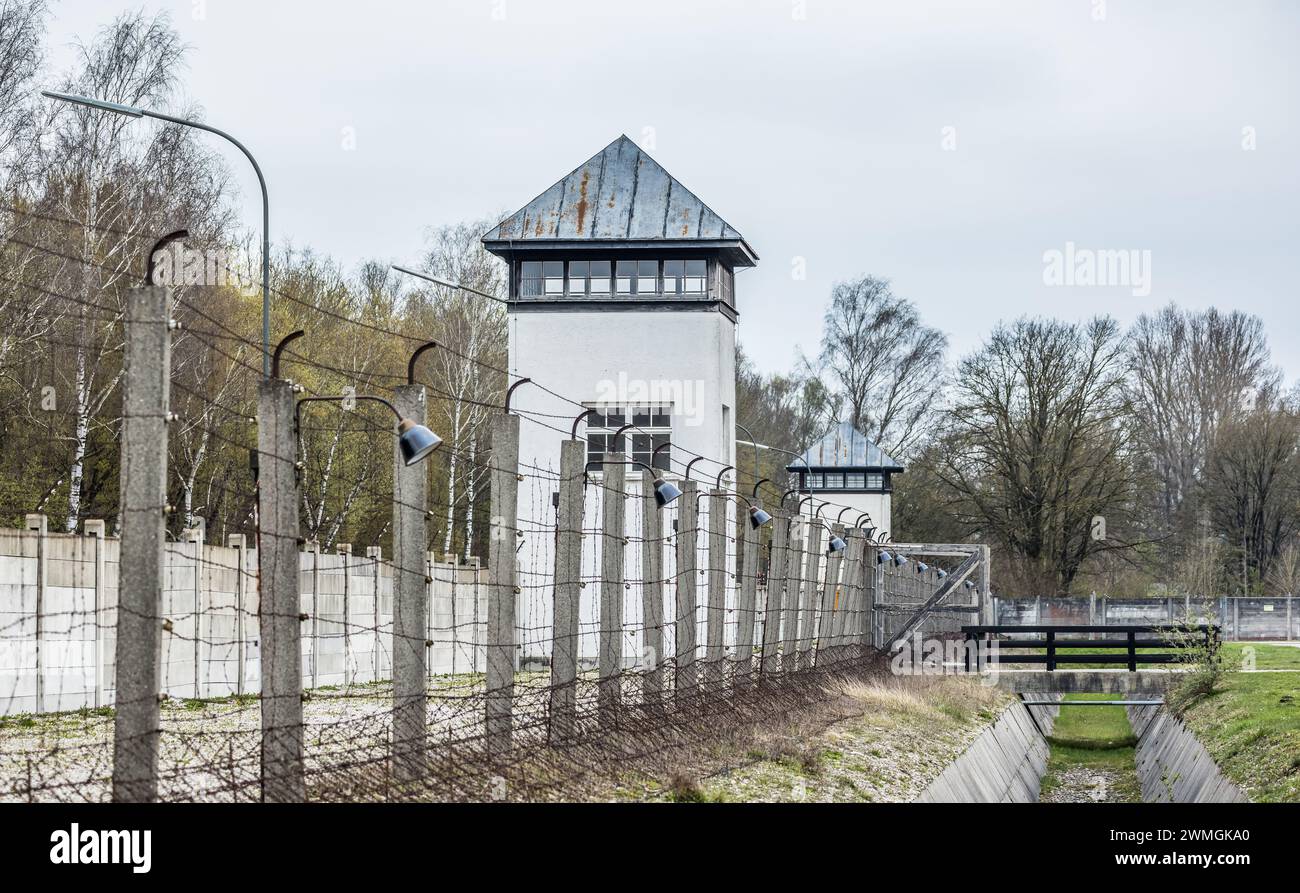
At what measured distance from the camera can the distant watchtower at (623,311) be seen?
1500 inches

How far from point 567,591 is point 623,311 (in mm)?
24799

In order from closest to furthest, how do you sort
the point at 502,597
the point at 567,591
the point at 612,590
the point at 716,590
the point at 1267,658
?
the point at 502,597
the point at 567,591
the point at 612,590
the point at 716,590
the point at 1267,658

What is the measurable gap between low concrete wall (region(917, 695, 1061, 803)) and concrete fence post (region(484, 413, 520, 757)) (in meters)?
4.02

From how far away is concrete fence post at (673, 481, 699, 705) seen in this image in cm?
1708

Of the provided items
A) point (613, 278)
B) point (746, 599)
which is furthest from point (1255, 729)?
point (613, 278)

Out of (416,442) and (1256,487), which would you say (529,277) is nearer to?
(416,442)

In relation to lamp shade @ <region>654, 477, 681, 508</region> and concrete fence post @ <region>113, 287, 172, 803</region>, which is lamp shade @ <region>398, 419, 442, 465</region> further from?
lamp shade @ <region>654, 477, 681, 508</region>

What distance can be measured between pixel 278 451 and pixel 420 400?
218 centimetres

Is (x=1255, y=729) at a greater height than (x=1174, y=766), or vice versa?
(x=1255, y=729)

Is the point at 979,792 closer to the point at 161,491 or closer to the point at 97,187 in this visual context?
the point at 161,491

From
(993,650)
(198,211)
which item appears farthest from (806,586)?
(198,211)

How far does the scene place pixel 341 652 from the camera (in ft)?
87.7

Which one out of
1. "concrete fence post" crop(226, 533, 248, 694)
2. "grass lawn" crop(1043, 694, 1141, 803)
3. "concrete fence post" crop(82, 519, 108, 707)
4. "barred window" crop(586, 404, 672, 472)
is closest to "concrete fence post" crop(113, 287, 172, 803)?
"concrete fence post" crop(82, 519, 108, 707)
